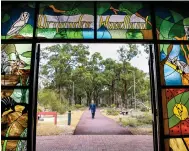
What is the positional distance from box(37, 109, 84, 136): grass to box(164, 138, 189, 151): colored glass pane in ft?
17.5

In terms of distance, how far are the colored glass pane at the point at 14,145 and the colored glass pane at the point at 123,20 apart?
71.7 inches

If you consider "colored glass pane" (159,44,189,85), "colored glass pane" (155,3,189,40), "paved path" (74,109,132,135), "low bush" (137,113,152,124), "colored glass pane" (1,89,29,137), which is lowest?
"paved path" (74,109,132,135)

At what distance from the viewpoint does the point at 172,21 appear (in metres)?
2.96

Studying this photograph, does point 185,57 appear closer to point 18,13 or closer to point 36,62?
point 36,62

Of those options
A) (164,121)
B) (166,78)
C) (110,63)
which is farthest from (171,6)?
(110,63)

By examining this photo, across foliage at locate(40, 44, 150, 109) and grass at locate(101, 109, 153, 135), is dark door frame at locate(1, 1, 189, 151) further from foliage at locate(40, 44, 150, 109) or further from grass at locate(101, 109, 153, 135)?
foliage at locate(40, 44, 150, 109)

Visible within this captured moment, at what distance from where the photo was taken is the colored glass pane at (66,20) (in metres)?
2.90

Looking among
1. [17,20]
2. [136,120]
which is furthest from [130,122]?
[17,20]

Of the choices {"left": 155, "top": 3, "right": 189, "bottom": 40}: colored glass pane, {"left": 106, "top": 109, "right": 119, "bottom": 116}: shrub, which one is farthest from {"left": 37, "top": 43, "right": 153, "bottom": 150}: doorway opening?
{"left": 155, "top": 3, "right": 189, "bottom": 40}: colored glass pane

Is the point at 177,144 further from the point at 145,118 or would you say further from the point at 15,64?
the point at 145,118

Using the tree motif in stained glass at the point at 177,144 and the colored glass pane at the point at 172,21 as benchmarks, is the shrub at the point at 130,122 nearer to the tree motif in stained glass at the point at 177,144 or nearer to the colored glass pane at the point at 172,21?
the tree motif in stained glass at the point at 177,144

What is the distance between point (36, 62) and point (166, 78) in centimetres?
190

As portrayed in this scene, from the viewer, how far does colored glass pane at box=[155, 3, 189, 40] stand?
9.55 ft

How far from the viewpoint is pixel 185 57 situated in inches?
112
